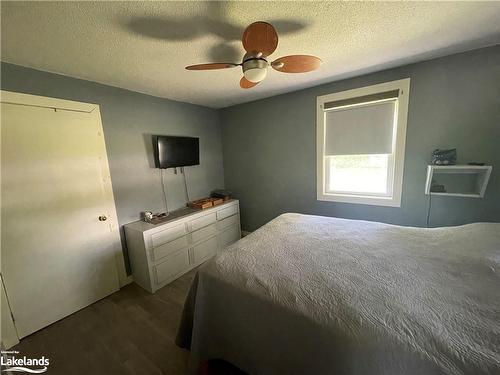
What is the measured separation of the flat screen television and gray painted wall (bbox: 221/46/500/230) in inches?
31.2

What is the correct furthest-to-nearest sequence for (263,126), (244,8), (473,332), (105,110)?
(263,126)
(105,110)
(244,8)
(473,332)

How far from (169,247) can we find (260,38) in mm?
2287

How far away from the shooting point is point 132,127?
2.42 meters

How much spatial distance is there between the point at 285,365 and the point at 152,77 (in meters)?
2.57

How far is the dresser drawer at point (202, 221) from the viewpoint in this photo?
2697 mm

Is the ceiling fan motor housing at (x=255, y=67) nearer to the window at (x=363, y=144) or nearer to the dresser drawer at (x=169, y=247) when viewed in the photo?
the window at (x=363, y=144)

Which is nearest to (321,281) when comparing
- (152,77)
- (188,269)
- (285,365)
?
(285,365)

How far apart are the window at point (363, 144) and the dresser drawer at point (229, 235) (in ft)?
4.94

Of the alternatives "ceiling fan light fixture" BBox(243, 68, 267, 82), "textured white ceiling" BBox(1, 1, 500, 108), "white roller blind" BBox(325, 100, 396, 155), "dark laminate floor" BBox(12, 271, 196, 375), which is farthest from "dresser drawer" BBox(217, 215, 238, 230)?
"ceiling fan light fixture" BBox(243, 68, 267, 82)

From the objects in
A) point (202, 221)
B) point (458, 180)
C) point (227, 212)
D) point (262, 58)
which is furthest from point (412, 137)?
point (202, 221)

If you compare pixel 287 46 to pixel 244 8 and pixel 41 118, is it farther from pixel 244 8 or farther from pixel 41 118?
pixel 41 118

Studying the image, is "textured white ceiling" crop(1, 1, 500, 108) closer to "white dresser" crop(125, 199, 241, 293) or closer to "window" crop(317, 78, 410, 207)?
"window" crop(317, 78, 410, 207)

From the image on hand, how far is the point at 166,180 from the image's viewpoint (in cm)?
283

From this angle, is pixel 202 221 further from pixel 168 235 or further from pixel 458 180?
pixel 458 180
